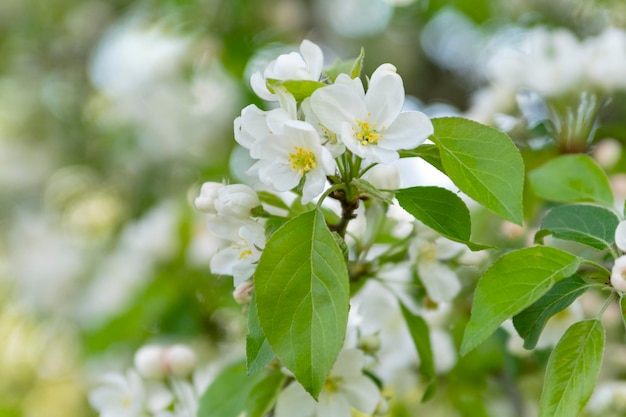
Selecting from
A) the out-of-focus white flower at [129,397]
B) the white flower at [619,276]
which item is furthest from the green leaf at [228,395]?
the white flower at [619,276]

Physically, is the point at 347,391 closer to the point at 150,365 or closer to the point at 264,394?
the point at 264,394

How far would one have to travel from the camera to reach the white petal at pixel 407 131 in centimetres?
82

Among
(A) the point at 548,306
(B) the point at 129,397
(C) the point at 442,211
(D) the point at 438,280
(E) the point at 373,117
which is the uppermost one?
(E) the point at 373,117

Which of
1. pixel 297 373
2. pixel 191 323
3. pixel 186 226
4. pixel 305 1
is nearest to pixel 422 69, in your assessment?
pixel 305 1

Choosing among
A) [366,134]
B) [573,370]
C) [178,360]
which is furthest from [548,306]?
[178,360]

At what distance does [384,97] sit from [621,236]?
31cm

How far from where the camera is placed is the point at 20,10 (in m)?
3.71

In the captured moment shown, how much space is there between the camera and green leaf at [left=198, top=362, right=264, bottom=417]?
3.46ft

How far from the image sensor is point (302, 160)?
0.83 metres

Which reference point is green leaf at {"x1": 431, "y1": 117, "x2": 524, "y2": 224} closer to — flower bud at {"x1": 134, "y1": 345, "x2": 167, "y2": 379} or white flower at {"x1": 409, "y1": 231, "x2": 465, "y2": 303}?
white flower at {"x1": 409, "y1": 231, "x2": 465, "y2": 303}

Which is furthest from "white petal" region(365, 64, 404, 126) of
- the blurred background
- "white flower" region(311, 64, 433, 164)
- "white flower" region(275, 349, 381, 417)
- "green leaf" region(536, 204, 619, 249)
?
the blurred background

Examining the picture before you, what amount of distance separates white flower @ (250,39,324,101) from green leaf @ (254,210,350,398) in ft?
0.52

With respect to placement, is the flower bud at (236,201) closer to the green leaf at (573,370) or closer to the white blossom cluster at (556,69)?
the green leaf at (573,370)

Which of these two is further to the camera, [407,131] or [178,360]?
[178,360]
